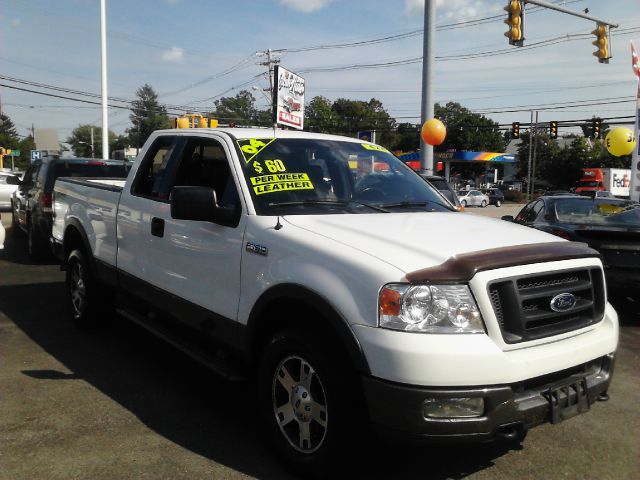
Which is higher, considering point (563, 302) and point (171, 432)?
point (563, 302)

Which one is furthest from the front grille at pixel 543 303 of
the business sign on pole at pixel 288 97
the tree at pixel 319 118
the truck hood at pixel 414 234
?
the tree at pixel 319 118

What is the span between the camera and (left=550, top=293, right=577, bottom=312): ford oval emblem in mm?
2902

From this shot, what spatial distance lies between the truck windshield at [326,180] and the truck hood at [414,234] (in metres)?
0.21

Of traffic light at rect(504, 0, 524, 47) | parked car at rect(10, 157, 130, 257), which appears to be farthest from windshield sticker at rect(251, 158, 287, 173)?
traffic light at rect(504, 0, 524, 47)

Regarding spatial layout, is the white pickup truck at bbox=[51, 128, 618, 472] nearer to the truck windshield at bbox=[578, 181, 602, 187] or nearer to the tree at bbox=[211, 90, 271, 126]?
the truck windshield at bbox=[578, 181, 602, 187]

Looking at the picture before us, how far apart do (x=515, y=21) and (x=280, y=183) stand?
1362 centimetres

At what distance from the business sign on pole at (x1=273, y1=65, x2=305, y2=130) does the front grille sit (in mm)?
9640

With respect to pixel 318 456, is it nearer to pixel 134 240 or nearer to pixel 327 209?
pixel 327 209

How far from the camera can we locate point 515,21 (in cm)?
1508

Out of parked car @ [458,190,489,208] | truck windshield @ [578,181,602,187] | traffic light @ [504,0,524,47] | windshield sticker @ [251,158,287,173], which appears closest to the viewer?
windshield sticker @ [251,158,287,173]

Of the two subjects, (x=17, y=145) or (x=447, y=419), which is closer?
(x=447, y=419)

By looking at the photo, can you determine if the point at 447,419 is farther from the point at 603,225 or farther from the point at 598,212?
the point at 598,212

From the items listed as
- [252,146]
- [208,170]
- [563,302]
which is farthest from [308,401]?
[208,170]

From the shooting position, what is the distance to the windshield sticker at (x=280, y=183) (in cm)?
362
